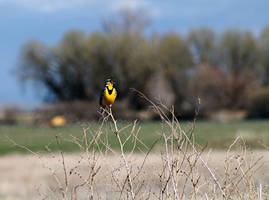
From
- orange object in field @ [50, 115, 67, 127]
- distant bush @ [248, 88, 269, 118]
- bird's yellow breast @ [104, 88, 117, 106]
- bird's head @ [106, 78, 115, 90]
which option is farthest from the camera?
distant bush @ [248, 88, 269, 118]

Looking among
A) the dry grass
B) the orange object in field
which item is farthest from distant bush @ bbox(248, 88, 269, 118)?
the dry grass

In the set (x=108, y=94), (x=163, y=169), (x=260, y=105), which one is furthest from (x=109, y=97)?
(x=260, y=105)

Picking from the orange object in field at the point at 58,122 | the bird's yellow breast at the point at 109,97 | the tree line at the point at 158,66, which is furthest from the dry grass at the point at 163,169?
the tree line at the point at 158,66

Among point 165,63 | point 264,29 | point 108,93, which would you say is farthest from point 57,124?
point 108,93

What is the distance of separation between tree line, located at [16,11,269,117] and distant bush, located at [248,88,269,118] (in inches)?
4.0

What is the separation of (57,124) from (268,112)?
2212 cm

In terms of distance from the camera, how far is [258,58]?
221 feet

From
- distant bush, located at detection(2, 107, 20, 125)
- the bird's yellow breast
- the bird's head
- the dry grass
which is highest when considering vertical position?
the bird's head

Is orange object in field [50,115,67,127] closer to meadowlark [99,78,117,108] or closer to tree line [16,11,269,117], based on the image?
tree line [16,11,269,117]

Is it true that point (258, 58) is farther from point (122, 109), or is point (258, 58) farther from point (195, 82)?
point (122, 109)

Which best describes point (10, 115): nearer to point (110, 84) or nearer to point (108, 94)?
point (110, 84)

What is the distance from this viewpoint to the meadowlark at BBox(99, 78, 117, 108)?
7.87 m

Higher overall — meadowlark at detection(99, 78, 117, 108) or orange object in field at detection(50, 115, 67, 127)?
meadowlark at detection(99, 78, 117, 108)

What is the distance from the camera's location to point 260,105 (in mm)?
56344
